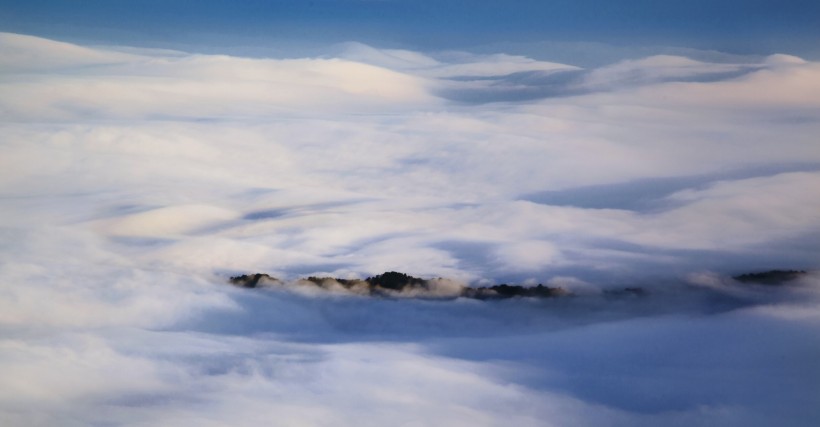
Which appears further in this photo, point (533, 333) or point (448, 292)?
point (448, 292)

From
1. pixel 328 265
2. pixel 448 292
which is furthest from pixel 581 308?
pixel 328 265

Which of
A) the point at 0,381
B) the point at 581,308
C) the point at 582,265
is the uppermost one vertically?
the point at 582,265

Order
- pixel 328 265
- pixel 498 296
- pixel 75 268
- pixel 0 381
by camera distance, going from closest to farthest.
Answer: pixel 0 381, pixel 75 268, pixel 498 296, pixel 328 265

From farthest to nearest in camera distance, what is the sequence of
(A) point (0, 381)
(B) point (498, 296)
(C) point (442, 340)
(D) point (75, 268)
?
1. (B) point (498, 296)
2. (D) point (75, 268)
3. (C) point (442, 340)
4. (A) point (0, 381)

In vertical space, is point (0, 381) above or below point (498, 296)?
below

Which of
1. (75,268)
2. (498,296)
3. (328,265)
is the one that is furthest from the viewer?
(328,265)

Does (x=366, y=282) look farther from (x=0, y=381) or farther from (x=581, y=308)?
(x=0, y=381)

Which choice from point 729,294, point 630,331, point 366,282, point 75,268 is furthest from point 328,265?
point 729,294

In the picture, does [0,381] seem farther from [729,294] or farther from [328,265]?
[729,294]

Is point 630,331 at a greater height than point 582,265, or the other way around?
point 582,265
